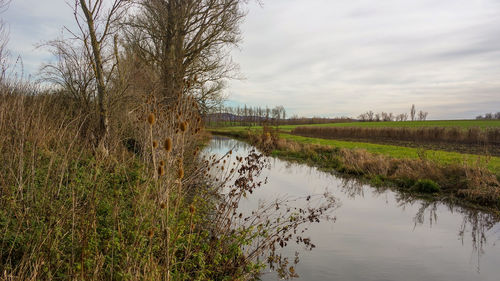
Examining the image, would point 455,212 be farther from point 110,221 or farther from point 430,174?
point 110,221

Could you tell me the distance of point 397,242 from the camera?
18.0ft

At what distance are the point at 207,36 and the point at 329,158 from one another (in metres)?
8.93

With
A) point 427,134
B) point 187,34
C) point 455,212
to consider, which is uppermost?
point 187,34

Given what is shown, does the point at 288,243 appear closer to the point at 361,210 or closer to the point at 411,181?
the point at 361,210

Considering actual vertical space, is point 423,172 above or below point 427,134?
below

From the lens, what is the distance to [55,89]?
12461mm

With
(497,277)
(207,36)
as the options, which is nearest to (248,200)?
(497,277)

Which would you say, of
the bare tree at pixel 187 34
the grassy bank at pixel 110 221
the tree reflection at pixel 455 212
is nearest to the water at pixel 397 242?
the tree reflection at pixel 455 212

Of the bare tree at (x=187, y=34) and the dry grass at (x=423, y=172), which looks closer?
the dry grass at (x=423, y=172)

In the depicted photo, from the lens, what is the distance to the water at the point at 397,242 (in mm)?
4344

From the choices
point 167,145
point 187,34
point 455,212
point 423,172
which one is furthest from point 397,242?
point 187,34

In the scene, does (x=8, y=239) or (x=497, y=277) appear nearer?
(x=8, y=239)

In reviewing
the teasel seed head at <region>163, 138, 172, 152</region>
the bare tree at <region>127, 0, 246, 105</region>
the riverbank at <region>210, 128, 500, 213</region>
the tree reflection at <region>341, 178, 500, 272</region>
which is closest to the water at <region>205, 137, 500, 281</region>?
the tree reflection at <region>341, 178, 500, 272</region>

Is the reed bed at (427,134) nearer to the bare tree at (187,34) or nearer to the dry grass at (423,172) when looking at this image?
the dry grass at (423,172)
